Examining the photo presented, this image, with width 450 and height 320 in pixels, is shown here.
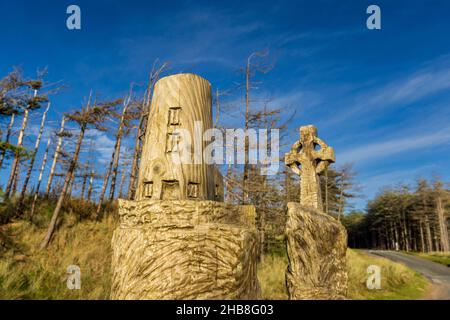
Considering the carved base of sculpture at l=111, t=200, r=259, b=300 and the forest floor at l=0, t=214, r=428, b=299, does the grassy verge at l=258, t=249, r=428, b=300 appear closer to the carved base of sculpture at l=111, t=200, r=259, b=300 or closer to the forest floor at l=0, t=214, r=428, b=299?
the forest floor at l=0, t=214, r=428, b=299

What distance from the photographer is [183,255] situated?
1.15 metres

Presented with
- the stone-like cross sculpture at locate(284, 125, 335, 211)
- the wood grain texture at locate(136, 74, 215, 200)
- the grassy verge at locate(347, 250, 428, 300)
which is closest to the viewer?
the wood grain texture at locate(136, 74, 215, 200)

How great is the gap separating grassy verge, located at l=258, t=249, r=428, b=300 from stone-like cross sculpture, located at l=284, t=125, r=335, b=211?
457cm

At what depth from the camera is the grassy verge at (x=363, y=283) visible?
988cm

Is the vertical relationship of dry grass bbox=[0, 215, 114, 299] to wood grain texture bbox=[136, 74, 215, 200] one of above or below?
below

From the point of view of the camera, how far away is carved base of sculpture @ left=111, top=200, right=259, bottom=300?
1.13 metres

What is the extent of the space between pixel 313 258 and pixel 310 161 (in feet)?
7.29

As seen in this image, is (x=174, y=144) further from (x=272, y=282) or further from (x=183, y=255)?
(x=272, y=282)

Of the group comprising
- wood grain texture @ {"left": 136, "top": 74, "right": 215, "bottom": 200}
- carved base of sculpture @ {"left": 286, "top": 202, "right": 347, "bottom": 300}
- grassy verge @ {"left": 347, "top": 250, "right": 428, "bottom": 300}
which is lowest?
grassy verge @ {"left": 347, "top": 250, "right": 428, "bottom": 300}

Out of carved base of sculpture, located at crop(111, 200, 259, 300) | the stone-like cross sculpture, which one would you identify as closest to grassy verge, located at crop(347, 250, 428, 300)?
the stone-like cross sculpture

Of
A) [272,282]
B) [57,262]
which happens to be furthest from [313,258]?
[57,262]

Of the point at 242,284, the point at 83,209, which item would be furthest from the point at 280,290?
the point at 83,209

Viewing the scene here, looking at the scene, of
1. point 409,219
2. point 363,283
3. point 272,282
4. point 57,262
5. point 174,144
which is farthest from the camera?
point 409,219
